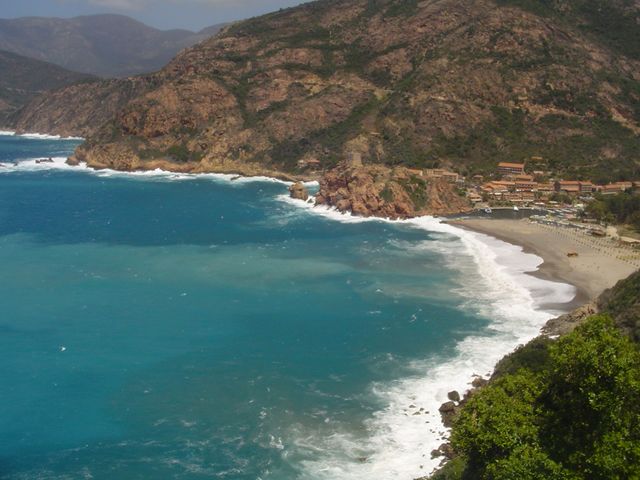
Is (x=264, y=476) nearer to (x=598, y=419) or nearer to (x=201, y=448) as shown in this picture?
(x=201, y=448)

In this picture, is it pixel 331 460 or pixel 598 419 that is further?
pixel 331 460

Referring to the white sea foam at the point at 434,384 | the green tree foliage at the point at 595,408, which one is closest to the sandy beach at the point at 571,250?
the white sea foam at the point at 434,384

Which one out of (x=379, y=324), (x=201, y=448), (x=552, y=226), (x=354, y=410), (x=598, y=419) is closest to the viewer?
(x=598, y=419)

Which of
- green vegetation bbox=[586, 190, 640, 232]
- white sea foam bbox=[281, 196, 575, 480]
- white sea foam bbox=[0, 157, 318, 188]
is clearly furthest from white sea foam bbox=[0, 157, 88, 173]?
green vegetation bbox=[586, 190, 640, 232]

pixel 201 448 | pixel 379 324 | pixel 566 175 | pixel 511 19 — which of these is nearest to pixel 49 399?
pixel 201 448

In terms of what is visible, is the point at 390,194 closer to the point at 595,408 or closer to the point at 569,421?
the point at 569,421

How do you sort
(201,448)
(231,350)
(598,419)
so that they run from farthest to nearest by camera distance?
(231,350) → (201,448) → (598,419)

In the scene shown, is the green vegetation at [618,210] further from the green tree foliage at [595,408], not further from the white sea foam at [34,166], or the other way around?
the white sea foam at [34,166]

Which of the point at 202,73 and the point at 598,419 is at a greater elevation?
the point at 202,73
